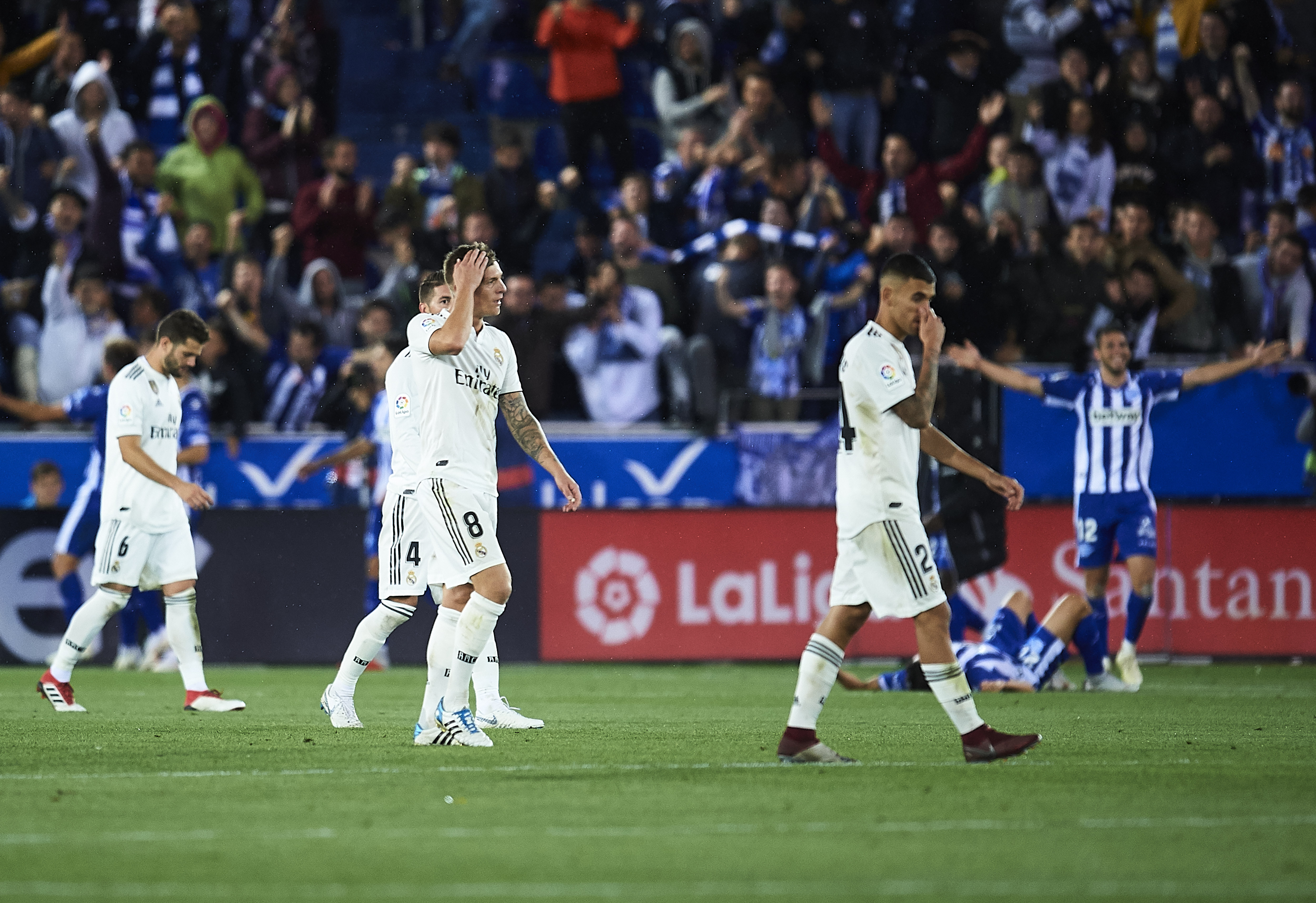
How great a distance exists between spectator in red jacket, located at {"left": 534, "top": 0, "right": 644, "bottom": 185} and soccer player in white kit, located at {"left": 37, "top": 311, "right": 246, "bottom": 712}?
895 centimetres

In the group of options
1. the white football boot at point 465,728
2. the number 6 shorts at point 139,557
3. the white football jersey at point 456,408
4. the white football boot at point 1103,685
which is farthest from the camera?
the white football boot at point 1103,685

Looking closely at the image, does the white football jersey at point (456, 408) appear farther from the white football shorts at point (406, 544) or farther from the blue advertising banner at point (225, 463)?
the blue advertising banner at point (225, 463)

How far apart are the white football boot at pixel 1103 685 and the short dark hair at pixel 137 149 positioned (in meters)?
10.6

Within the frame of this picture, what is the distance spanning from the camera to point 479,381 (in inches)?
363

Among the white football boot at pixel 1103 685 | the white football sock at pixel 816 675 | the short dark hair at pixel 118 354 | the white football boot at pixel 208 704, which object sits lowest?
the white football boot at pixel 1103 685

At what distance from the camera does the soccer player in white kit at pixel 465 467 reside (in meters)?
9.04

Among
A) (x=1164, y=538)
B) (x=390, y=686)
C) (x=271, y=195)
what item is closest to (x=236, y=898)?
(x=390, y=686)

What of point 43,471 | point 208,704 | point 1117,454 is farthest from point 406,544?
point 43,471

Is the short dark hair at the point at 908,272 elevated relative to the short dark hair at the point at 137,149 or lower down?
lower down

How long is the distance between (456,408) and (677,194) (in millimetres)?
10576

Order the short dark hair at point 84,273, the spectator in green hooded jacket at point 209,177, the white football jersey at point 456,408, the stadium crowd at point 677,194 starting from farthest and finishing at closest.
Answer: the spectator in green hooded jacket at point 209,177 < the stadium crowd at point 677,194 < the short dark hair at point 84,273 < the white football jersey at point 456,408

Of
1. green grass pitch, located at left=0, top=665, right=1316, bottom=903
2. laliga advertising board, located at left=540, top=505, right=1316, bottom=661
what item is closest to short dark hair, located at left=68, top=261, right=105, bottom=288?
laliga advertising board, located at left=540, top=505, right=1316, bottom=661

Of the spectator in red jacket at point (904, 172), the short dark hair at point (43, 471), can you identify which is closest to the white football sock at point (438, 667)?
the short dark hair at point (43, 471)

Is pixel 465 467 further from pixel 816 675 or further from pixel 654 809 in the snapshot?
pixel 654 809
